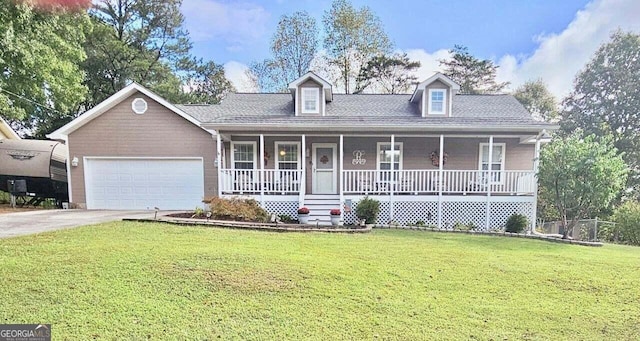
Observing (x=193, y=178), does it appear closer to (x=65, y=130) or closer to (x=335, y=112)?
(x=65, y=130)

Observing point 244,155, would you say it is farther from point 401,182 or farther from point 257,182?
point 401,182

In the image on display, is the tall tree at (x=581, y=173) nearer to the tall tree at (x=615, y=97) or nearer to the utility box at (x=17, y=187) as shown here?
the tall tree at (x=615, y=97)

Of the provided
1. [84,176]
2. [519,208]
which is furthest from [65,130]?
[519,208]

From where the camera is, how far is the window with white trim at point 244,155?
40.5ft

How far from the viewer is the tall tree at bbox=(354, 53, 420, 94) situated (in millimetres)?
22375

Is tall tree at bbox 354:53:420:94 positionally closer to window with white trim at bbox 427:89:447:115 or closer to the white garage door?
window with white trim at bbox 427:89:447:115

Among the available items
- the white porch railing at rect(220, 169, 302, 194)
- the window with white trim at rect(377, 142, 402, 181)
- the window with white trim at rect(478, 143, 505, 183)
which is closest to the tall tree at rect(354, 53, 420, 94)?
the window with white trim at rect(377, 142, 402, 181)

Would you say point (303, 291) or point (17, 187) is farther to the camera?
point (17, 187)

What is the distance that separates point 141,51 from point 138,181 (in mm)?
14346

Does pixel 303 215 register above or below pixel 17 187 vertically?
below

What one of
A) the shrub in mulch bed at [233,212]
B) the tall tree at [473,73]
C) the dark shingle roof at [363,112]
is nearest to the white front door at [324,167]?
the dark shingle roof at [363,112]

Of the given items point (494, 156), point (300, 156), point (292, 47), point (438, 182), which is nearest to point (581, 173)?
point (494, 156)

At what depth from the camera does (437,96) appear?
1214 centimetres

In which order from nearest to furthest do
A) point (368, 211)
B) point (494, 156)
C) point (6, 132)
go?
point (368, 211) < point (494, 156) < point (6, 132)
